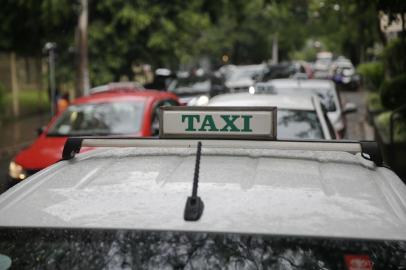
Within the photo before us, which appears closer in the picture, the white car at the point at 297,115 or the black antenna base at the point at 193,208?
the black antenna base at the point at 193,208

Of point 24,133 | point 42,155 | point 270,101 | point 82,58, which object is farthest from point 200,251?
point 24,133

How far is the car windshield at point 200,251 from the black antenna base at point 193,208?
61mm

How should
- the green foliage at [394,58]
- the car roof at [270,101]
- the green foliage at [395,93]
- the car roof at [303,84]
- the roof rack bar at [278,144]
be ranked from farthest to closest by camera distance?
the green foliage at [395,93]
the green foliage at [394,58]
the car roof at [303,84]
the car roof at [270,101]
the roof rack bar at [278,144]

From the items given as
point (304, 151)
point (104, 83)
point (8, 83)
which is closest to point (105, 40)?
point (104, 83)

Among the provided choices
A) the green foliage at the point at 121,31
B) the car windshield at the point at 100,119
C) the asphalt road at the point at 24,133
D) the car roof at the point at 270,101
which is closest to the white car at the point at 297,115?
the car roof at the point at 270,101

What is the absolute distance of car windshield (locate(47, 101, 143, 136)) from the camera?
31.8 ft

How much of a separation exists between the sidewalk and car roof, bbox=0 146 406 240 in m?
13.7

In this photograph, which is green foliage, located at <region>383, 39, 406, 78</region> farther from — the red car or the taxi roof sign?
the taxi roof sign

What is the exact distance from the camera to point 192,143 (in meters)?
3.07

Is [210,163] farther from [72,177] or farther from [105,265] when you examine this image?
[105,265]

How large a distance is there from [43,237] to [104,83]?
999 inches

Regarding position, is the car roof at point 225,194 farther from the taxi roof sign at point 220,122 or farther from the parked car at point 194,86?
the parked car at point 194,86

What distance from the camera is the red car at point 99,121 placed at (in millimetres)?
9125

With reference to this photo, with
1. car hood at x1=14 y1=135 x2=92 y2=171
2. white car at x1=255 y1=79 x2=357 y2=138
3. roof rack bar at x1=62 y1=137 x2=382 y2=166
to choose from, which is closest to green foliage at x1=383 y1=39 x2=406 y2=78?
white car at x1=255 y1=79 x2=357 y2=138
